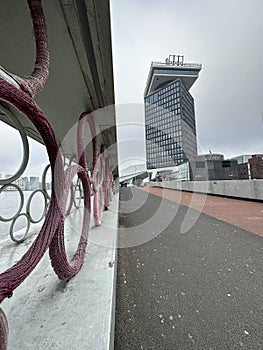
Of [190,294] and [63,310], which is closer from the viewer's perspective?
[63,310]

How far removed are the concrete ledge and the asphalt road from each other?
0.53 ft

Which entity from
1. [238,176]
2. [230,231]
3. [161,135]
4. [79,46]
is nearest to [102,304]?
[79,46]

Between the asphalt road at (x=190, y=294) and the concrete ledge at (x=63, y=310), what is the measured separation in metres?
0.16

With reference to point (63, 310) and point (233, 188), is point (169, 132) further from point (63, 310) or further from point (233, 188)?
point (63, 310)

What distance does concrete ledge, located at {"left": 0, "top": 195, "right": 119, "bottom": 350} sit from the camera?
15.1 inches

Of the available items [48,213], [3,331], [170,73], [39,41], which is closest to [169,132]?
[39,41]

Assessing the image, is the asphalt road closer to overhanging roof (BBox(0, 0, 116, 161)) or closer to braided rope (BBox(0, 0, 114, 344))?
braided rope (BBox(0, 0, 114, 344))

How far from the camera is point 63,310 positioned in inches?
18.4

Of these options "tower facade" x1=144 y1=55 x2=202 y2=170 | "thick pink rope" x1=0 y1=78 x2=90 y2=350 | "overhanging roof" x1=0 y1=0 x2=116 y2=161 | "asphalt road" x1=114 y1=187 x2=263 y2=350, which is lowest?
"asphalt road" x1=114 y1=187 x2=263 y2=350

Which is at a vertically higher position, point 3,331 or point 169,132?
point 169,132

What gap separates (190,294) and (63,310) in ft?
1.80

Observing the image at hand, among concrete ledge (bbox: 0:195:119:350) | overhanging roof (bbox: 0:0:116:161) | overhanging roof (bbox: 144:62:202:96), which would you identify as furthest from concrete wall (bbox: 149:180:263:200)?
overhanging roof (bbox: 144:62:202:96)

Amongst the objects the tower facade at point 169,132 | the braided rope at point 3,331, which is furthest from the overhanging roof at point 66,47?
the tower facade at point 169,132

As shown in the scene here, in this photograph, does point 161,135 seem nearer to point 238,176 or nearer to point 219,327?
point 238,176
